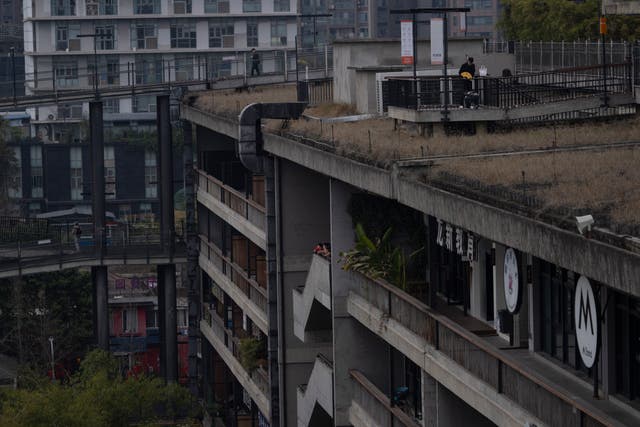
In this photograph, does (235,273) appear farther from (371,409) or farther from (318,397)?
(371,409)

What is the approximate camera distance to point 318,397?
1756 inches

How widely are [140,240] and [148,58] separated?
88356mm

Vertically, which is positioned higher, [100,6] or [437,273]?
[100,6]

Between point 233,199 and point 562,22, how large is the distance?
4201cm

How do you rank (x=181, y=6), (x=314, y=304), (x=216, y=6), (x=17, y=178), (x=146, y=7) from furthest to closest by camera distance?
(x=216, y=6) < (x=181, y=6) < (x=146, y=7) < (x=17, y=178) < (x=314, y=304)

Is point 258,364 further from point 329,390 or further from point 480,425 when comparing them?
point 480,425

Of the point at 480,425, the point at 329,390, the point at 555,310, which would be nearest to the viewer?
the point at 555,310

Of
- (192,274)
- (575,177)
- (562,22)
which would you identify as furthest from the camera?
(562,22)

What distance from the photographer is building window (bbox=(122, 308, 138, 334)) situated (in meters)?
110

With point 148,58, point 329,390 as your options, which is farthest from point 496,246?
point 148,58

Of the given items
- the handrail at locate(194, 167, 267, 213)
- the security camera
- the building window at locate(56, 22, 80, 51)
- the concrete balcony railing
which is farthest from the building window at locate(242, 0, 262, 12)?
the security camera

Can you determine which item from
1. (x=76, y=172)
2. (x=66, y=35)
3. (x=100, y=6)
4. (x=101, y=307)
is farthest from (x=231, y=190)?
(x=66, y=35)

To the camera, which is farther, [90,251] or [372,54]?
[90,251]

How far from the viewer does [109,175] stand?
6147 inches
